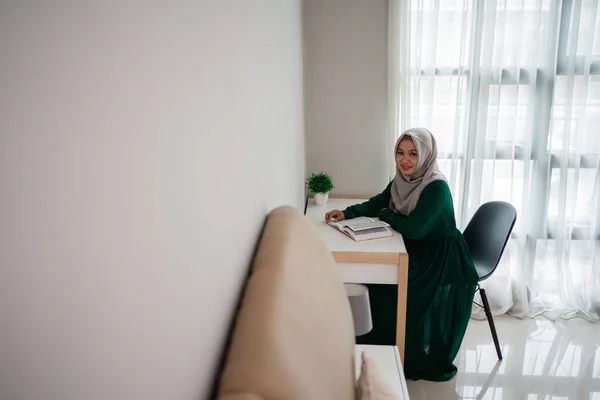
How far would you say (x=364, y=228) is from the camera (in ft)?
7.36

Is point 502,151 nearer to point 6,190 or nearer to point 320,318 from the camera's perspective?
point 320,318

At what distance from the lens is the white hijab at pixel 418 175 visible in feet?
7.45

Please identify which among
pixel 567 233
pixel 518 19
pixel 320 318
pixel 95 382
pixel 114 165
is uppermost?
pixel 518 19

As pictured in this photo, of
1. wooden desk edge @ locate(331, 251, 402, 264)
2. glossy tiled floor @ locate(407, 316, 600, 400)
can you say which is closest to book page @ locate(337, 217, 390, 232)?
wooden desk edge @ locate(331, 251, 402, 264)

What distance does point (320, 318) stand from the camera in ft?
3.24

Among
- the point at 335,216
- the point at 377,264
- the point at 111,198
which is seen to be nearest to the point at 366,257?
the point at 377,264

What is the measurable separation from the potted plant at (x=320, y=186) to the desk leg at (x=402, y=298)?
88cm

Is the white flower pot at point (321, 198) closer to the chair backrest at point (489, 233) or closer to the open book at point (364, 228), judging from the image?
the open book at point (364, 228)

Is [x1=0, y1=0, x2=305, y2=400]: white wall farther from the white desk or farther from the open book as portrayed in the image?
the open book

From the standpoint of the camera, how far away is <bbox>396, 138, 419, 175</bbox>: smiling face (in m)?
2.30

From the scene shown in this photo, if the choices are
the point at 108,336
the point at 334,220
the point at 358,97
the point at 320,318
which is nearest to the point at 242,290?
the point at 320,318

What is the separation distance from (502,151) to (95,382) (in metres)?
2.79

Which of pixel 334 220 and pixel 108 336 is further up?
pixel 108 336

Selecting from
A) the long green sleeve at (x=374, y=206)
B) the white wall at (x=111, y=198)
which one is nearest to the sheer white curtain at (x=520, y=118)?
the long green sleeve at (x=374, y=206)
